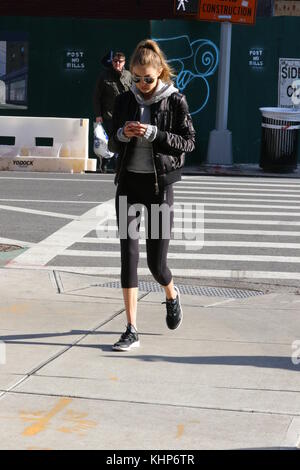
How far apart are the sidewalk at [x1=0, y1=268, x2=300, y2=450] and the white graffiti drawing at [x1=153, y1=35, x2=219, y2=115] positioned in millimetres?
12259

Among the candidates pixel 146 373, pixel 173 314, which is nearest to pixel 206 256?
pixel 173 314

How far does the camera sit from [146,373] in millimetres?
6164

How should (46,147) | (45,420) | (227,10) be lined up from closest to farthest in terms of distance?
(45,420) < (46,147) < (227,10)

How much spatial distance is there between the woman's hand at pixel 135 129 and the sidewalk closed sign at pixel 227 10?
44.2ft

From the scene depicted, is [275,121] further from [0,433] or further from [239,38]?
[0,433]

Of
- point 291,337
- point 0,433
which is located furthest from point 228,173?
point 0,433

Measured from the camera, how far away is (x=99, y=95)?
55.2 feet

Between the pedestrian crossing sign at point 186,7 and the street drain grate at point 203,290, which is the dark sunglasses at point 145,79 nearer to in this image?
the street drain grate at point 203,290
